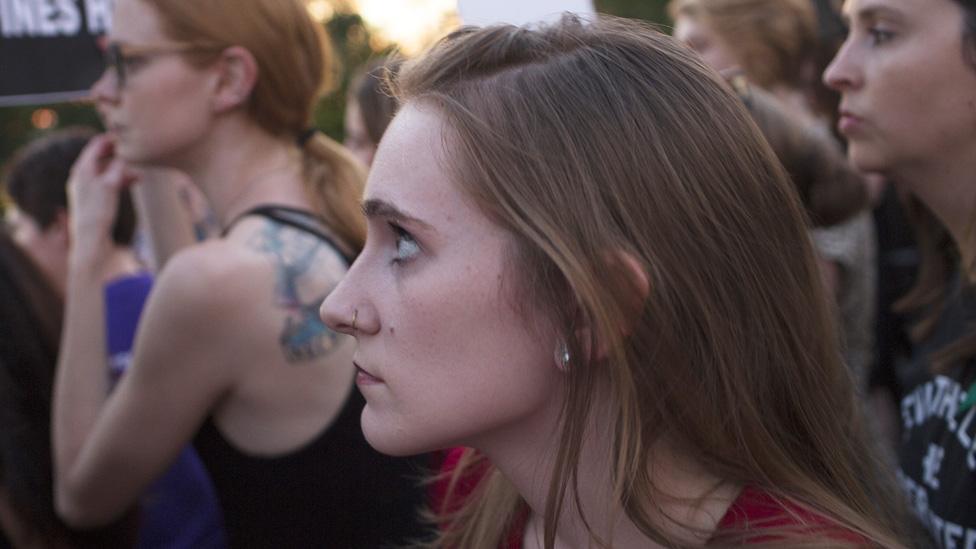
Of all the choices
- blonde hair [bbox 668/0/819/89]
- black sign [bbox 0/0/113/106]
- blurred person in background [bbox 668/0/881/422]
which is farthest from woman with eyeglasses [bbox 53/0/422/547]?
blonde hair [bbox 668/0/819/89]

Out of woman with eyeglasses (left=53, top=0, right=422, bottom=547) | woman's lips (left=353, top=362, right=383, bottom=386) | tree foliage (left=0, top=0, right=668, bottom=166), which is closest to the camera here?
woman's lips (left=353, top=362, right=383, bottom=386)

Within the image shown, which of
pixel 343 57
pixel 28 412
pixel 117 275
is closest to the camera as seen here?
pixel 28 412

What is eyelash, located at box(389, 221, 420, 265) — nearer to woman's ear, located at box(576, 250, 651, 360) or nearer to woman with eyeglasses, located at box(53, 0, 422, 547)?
woman's ear, located at box(576, 250, 651, 360)

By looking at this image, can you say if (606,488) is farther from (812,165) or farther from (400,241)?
(812,165)

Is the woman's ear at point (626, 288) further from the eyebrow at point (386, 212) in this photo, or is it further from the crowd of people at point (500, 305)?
the eyebrow at point (386, 212)

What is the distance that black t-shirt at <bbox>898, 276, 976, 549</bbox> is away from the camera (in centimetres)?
184

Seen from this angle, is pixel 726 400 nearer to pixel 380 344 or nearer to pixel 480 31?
pixel 380 344

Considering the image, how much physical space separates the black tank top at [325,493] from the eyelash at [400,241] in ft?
3.09

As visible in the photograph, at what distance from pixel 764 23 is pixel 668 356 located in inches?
115

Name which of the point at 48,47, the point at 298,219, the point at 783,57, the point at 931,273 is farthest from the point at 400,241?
the point at 783,57

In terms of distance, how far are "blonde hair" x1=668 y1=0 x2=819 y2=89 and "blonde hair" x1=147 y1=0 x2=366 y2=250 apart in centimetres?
182

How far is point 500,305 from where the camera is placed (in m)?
1.38

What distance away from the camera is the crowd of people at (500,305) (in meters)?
1.38

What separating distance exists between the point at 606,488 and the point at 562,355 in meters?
0.22
